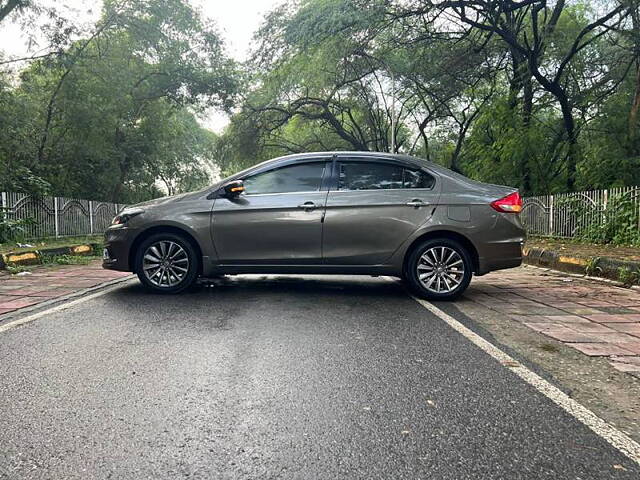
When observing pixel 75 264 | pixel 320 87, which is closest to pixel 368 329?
pixel 75 264

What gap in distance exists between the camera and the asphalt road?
221 centimetres

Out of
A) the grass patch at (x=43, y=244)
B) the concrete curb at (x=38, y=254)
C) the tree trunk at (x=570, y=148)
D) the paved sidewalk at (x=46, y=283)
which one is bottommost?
the paved sidewalk at (x=46, y=283)

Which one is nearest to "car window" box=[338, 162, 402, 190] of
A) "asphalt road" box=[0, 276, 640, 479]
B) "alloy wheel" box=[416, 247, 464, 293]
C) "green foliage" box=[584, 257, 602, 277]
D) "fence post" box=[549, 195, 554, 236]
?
"alloy wheel" box=[416, 247, 464, 293]

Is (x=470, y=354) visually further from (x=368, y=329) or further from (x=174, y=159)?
(x=174, y=159)

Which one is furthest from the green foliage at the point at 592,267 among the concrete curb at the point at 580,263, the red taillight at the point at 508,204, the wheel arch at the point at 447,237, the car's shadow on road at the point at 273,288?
the wheel arch at the point at 447,237

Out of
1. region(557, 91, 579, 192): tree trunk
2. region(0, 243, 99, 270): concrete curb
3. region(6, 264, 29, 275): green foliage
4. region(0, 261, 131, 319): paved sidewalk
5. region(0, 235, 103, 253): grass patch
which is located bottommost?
region(0, 261, 131, 319): paved sidewalk

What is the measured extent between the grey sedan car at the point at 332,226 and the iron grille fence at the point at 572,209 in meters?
6.79

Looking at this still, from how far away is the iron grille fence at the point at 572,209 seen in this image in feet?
37.7

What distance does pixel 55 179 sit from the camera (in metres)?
20.4

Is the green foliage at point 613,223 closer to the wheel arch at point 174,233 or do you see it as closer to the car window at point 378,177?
the car window at point 378,177

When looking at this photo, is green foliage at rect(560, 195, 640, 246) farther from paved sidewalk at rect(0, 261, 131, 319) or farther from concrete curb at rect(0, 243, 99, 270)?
concrete curb at rect(0, 243, 99, 270)

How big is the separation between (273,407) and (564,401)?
1645 mm

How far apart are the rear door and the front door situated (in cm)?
Result: 18

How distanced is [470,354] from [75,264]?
27.8ft
